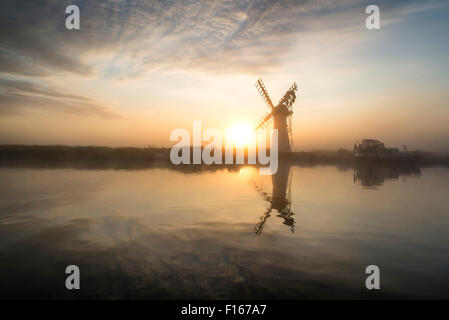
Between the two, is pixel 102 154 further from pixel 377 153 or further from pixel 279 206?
pixel 377 153

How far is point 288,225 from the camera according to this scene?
10039 millimetres

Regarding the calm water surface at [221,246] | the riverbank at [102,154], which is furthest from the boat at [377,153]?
the calm water surface at [221,246]

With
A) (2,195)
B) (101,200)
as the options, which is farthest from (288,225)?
(2,195)

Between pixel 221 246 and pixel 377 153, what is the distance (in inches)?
2347

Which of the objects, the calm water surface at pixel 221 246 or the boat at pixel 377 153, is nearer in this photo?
the calm water surface at pixel 221 246

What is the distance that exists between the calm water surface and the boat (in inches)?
1801

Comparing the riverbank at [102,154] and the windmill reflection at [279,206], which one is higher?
the riverbank at [102,154]

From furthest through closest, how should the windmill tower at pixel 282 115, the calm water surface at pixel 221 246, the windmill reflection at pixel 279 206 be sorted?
the windmill tower at pixel 282 115 < the windmill reflection at pixel 279 206 < the calm water surface at pixel 221 246

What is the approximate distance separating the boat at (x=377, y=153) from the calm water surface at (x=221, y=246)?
45734mm

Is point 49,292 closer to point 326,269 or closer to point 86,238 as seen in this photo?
point 86,238

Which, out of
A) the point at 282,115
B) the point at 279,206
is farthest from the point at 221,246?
the point at 282,115

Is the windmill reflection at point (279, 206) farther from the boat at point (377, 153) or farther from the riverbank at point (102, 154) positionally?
the boat at point (377, 153)

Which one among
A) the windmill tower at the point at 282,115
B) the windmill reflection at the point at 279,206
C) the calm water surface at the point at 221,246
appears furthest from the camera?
the windmill tower at the point at 282,115

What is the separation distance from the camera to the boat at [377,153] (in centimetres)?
5672
